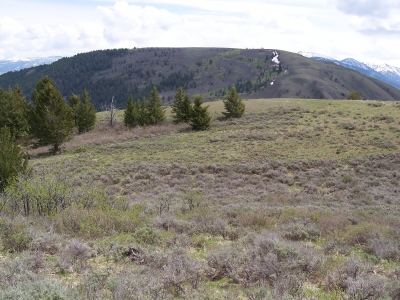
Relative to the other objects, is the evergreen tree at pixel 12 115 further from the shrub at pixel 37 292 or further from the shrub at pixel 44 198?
the shrub at pixel 37 292

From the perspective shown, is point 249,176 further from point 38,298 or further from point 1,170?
point 38,298

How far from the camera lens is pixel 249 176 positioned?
72.9ft

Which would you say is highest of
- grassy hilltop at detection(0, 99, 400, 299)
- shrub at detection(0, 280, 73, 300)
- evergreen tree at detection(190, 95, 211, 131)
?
evergreen tree at detection(190, 95, 211, 131)

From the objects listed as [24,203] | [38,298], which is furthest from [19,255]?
[24,203]

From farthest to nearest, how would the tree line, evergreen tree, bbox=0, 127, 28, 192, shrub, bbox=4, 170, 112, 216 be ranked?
the tree line < evergreen tree, bbox=0, 127, 28, 192 < shrub, bbox=4, 170, 112, 216

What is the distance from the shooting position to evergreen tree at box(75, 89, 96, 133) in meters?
44.7

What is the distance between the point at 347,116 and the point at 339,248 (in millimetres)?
34912

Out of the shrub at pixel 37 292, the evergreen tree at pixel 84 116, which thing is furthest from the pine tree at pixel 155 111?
the shrub at pixel 37 292

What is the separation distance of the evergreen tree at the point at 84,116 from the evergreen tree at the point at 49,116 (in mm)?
13675

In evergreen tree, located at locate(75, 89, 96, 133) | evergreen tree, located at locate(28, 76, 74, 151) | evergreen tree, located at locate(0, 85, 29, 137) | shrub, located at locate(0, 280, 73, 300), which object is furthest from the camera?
evergreen tree, located at locate(75, 89, 96, 133)

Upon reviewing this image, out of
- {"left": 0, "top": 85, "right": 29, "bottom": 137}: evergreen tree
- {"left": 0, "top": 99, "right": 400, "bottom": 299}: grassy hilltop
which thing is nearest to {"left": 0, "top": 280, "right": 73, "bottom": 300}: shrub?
{"left": 0, "top": 99, "right": 400, "bottom": 299}: grassy hilltop

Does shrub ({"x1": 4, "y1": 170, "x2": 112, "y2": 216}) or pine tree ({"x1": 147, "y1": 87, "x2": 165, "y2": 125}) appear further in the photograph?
pine tree ({"x1": 147, "y1": 87, "x2": 165, "y2": 125})

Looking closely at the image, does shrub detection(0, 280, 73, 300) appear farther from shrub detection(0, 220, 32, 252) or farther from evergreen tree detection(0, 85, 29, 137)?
evergreen tree detection(0, 85, 29, 137)

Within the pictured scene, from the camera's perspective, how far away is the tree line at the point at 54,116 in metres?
14.2
